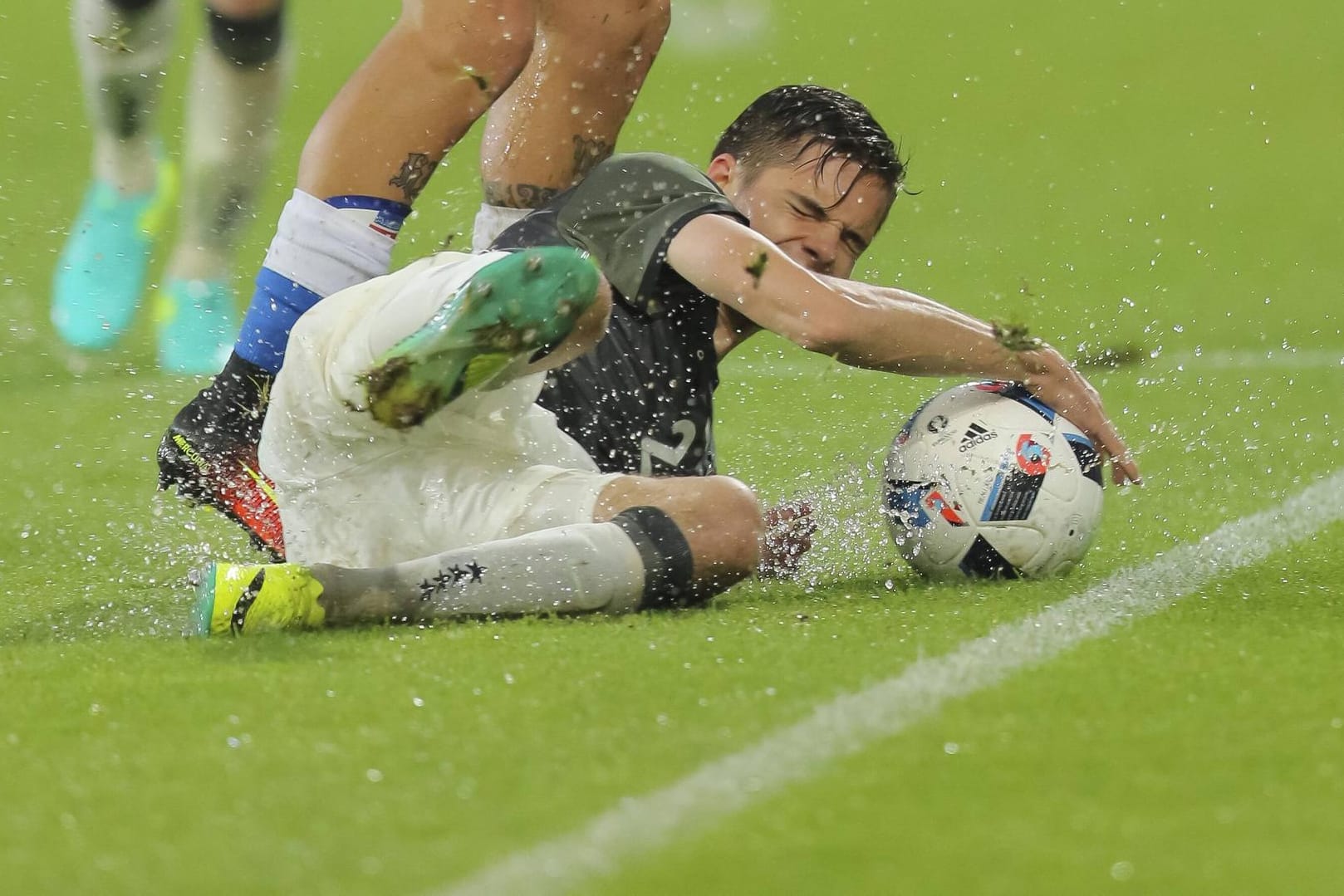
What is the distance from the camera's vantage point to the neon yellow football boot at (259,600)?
9.18 feet

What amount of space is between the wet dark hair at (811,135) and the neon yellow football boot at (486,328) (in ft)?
2.68

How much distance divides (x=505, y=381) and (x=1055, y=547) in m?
1.04

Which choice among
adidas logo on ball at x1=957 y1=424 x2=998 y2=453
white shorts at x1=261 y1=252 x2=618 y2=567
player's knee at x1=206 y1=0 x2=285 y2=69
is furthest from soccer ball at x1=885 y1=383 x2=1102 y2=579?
player's knee at x1=206 y1=0 x2=285 y2=69

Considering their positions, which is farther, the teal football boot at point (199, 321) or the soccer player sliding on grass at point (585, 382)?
the teal football boot at point (199, 321)

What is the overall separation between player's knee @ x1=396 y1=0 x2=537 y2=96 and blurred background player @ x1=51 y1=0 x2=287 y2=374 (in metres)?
1.52

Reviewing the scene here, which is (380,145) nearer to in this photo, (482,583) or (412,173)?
(412,173)

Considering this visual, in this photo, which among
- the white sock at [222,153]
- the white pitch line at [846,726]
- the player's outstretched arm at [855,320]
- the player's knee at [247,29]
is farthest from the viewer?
the white sock at [222,153]

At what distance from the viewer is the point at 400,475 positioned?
3051 mm

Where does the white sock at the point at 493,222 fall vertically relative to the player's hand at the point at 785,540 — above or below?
above

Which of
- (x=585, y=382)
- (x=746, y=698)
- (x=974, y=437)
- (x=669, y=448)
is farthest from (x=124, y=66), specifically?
(x=746, y=698)

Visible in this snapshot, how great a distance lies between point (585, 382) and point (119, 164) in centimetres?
269

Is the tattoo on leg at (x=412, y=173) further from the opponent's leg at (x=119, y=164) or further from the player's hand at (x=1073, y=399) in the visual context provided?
the opponent's leg at (x=119, y=164)

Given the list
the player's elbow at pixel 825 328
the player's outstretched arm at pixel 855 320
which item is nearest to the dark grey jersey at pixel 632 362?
the player's outstretched arm at pixel 855 320

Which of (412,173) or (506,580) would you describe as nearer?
(506,580)
